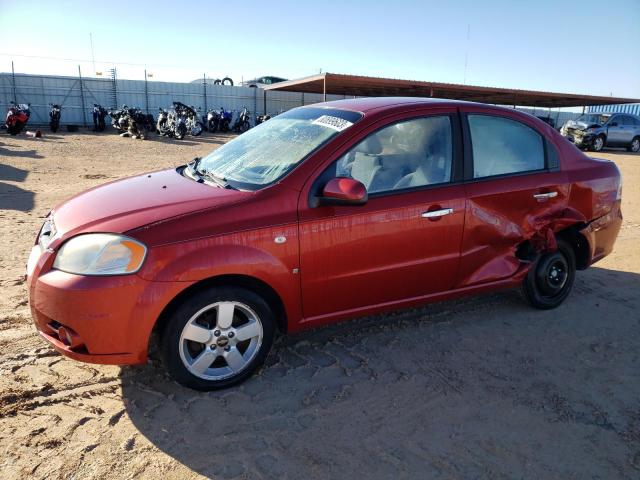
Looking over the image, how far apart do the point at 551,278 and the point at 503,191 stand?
1093mm

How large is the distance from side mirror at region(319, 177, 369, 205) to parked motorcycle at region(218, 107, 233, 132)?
25.4 m

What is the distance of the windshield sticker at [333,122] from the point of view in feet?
10.6

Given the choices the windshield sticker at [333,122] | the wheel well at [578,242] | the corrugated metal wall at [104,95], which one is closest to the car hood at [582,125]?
the corrugated metal wall at [104,95]

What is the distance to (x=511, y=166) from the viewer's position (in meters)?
3.83

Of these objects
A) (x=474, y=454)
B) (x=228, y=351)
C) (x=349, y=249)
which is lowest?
(x=474, y=454)

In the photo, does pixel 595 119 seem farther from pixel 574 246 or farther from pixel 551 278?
pixel 551 278

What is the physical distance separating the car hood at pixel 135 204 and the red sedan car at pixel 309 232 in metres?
0.02

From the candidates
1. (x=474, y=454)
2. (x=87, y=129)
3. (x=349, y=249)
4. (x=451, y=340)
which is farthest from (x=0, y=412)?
(x=87, y=129)

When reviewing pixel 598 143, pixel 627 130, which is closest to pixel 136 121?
pixel 598 143

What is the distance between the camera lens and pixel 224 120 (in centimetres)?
2698

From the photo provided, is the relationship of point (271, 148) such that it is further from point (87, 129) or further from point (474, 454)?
point (87, 129)

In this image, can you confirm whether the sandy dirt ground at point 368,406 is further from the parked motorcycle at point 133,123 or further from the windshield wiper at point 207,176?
the parked motorcycle at point 133,123

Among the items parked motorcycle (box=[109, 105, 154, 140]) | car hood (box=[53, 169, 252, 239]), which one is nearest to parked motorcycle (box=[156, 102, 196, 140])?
parked motorcycle (box=[109, 105, 154, 140])

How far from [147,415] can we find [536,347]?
9.11 feet
